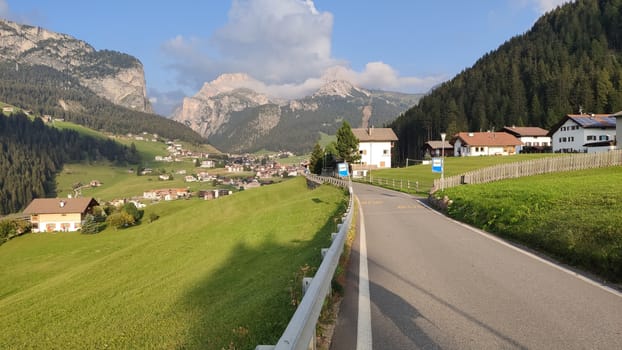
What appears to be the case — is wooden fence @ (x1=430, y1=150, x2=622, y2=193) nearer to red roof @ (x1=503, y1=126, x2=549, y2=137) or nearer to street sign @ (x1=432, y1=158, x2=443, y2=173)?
street sign @ (x1=432, y1=158, x2=443, y2=173)

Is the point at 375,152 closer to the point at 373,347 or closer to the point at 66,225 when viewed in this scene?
the point at 66,225

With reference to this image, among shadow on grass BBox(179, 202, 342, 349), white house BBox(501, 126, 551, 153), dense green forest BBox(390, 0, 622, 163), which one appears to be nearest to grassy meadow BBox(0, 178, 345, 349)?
shadow on grass BBox(179, 202, 342, 349)

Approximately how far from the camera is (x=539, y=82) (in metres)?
128

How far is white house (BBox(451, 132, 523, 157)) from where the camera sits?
97062 mm

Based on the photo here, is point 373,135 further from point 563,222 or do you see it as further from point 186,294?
point 186,294

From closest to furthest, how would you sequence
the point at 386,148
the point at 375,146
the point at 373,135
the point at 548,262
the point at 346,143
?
the point at 548,262, the point at 346,143, the point at 373,135, the point at 375,146, the point at 386,148

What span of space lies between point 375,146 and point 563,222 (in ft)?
293

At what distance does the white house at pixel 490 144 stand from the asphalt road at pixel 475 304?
94469 mm

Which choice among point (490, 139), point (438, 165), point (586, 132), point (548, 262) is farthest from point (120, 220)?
point (586, 132)

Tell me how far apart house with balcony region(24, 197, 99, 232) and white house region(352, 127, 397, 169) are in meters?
69.1

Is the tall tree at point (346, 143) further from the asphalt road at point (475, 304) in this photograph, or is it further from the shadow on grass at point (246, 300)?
the asphalt road at point (475, 304)

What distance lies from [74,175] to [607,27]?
24669cm

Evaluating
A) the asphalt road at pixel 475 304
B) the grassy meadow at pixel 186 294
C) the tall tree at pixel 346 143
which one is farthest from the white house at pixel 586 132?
the asphalt road at pixel 475 304

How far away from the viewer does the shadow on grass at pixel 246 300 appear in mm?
5953
